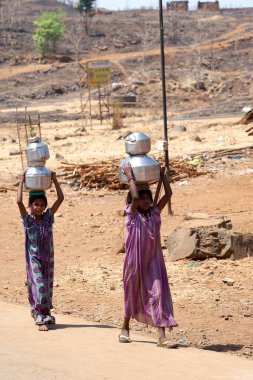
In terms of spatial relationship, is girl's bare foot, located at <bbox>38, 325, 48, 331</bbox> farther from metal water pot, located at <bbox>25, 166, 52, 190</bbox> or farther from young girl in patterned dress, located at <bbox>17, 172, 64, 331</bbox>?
metal water pot, located at <bbox>25, 166, 52, 190</bbox>

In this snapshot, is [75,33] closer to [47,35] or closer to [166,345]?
[47,35]

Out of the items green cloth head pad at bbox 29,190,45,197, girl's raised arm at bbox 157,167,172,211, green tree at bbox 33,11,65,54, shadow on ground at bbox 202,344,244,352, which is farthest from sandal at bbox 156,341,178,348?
green tree at bbox 33,11,65,54

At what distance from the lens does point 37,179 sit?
6930mm

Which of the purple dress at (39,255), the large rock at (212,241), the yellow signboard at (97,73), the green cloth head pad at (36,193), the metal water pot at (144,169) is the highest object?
the metal water pot at (144,169)

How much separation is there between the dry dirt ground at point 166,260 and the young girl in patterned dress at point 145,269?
0.53 metres

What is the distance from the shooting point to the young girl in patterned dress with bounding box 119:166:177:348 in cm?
634

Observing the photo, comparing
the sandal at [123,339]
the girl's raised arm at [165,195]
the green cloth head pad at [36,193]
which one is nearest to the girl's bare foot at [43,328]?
the sandal at [123,339]

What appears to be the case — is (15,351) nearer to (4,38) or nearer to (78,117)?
(78,117)

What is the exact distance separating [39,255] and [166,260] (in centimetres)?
302

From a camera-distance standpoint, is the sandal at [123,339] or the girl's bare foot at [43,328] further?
the girl's bare foot at [43,328]

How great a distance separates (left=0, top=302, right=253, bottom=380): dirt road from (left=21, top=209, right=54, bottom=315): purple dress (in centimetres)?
21

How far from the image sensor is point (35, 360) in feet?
19.2

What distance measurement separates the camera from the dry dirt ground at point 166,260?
7.45 m

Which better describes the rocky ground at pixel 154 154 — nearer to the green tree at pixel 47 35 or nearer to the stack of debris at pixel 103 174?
the stack of debris at pixel 103 174
